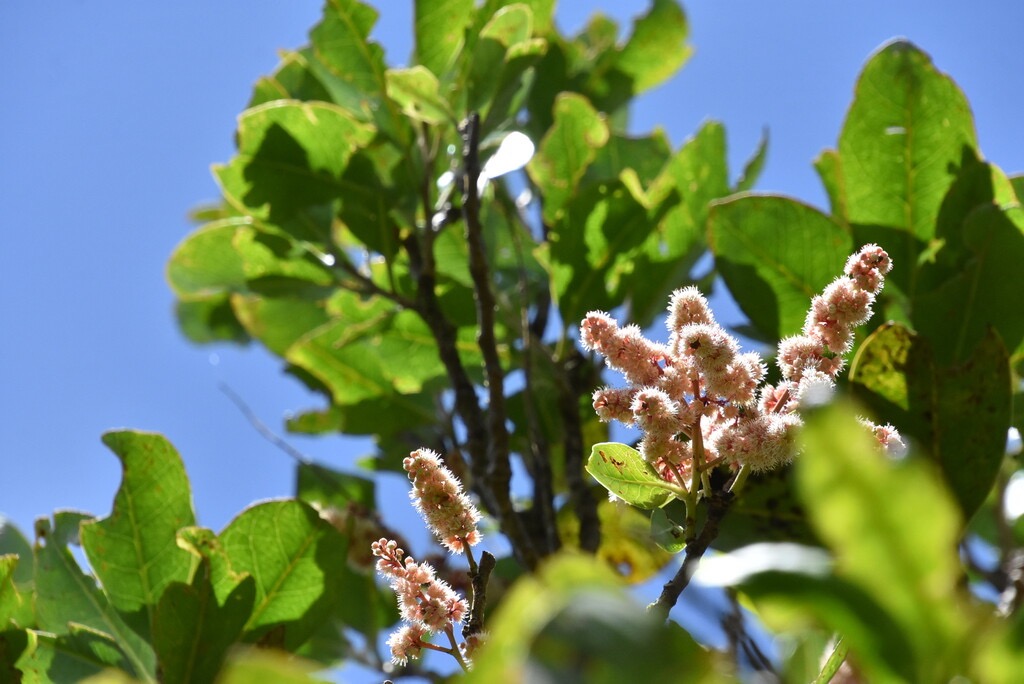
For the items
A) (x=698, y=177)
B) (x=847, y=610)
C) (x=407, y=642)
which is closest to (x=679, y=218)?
(x=698, y=177)

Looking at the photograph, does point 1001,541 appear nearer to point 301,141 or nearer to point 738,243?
point 738,243

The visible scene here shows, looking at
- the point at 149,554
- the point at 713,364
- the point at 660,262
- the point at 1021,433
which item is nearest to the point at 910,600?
the point at 713,364

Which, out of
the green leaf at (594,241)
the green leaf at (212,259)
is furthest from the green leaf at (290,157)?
the green leaf at (594,241)

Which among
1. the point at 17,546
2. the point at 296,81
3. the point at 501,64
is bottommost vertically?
the point at 17,546

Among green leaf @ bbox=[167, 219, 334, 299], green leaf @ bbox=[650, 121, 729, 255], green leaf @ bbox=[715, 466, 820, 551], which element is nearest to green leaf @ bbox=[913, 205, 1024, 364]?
green leaf @ bbox=[715, 466, 820, 551]

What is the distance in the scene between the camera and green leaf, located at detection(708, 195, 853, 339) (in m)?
1.68

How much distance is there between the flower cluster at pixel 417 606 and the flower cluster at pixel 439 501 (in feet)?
0.18

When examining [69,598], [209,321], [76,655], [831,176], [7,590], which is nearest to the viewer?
[7,590]

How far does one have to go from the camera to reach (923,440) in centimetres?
126

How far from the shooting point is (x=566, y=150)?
2094 mm

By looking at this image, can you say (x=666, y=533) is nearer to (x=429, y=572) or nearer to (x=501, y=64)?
(x=429, y=572)

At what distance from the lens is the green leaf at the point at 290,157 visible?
1941 mm

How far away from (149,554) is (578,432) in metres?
0.77

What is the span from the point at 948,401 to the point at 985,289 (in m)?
0.41
